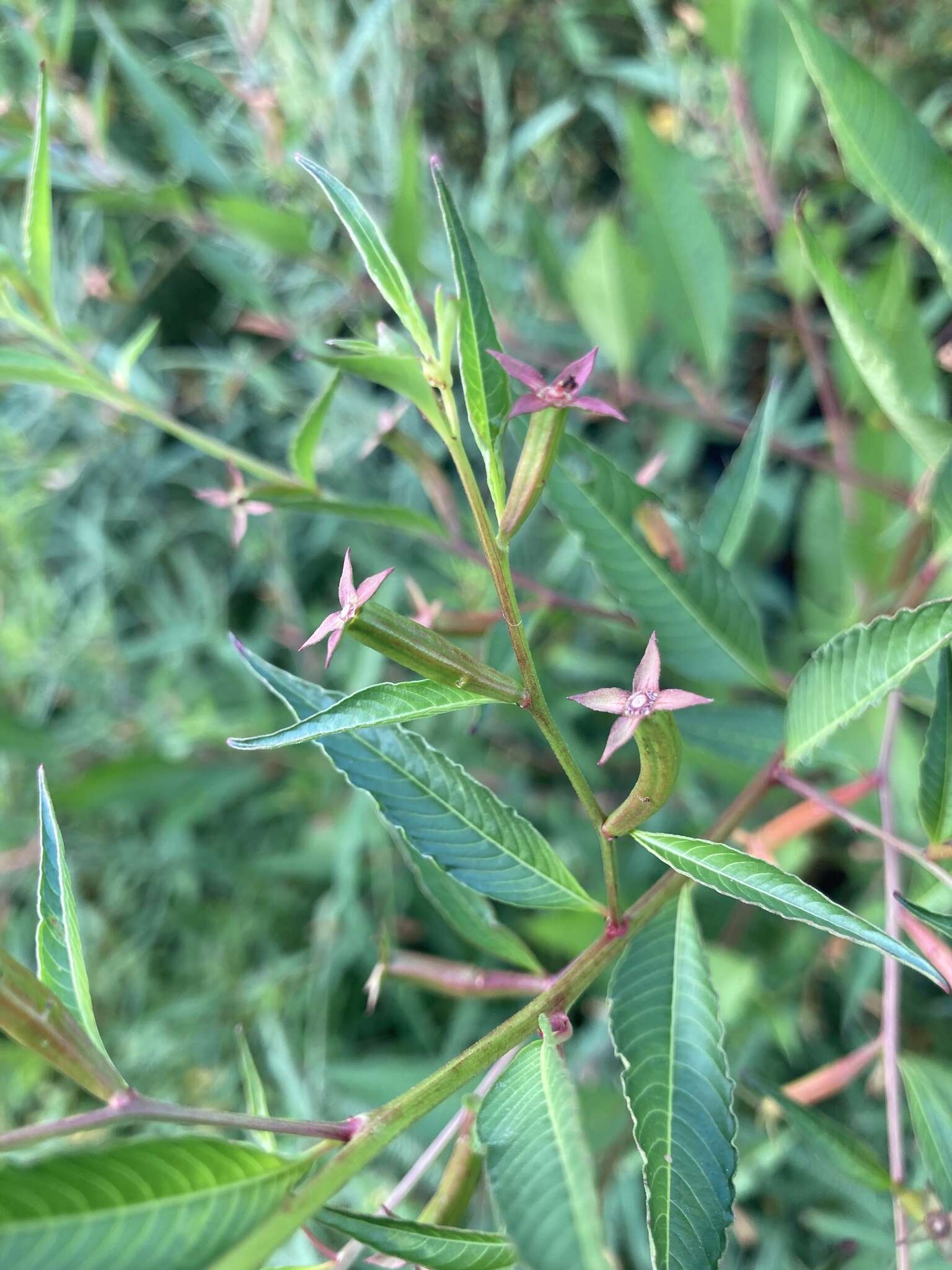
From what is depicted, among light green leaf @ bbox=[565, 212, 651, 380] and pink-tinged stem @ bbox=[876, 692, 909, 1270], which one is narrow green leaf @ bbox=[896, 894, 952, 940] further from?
light green leaf @ bbox=[565, 212, 651, 380]

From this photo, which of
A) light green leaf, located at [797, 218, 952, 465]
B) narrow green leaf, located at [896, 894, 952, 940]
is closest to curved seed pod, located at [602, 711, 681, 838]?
narrow green leaf, located at [896, 894, 952, 940]

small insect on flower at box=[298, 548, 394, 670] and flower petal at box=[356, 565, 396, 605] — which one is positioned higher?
flower petal at box=[356, 565, 396, 605]

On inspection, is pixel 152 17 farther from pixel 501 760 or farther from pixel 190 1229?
pixel 190 1229

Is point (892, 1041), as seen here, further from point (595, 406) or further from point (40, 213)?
point (40, 213)

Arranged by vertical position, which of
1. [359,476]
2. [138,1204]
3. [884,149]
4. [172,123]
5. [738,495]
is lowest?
[359,476]

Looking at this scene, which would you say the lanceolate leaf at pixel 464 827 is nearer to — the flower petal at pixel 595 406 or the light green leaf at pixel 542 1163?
the light green leaf at pixel 542 1163

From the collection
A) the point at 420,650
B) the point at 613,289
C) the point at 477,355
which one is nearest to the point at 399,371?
the point at 477,355

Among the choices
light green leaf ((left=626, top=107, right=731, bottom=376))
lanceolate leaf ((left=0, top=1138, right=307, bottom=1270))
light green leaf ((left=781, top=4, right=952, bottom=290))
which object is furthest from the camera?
light green leaf ((left=626, top=107, right=731, bottom=376))
